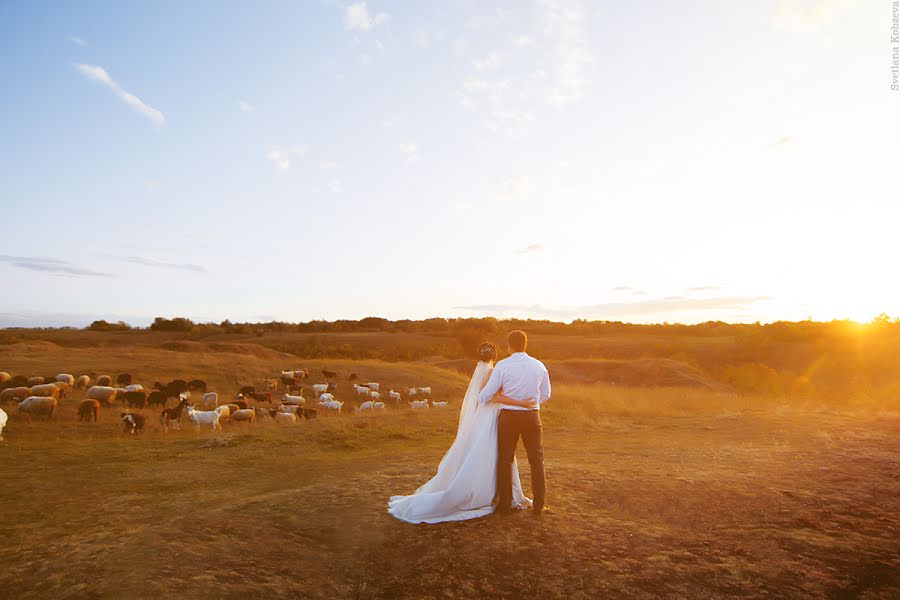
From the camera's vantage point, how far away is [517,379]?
7.97 meters

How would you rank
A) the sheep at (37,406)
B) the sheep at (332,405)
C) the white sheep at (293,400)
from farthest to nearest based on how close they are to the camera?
the white sheep at (293,400)
the sheep at (332,405)
the sheep at (37,406)

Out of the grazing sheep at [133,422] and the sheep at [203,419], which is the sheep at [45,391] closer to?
the grazing sheep at [133,422]

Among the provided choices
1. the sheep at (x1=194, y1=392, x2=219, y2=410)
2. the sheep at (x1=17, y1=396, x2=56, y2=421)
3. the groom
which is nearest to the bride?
the groom

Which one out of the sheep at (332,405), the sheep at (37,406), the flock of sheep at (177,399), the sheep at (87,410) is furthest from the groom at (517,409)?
the sheep at (332,405)

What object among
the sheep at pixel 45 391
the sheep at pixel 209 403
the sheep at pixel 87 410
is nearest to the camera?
the sheep at pixel 87 410

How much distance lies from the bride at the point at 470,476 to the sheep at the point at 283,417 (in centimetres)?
1431

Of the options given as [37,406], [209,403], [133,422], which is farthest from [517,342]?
[209,403]

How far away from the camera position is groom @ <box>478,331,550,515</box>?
7.98 m

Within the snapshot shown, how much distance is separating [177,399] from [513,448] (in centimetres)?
2404

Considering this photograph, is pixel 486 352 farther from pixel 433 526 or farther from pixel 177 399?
pixel 177 399

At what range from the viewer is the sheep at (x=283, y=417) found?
21.8m

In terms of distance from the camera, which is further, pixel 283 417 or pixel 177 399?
pixel 177 399

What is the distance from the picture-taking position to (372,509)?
8688 mm

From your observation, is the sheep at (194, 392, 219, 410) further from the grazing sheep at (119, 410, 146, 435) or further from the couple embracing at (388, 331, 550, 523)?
the couple embracing at (388, 331, 550, 523)
